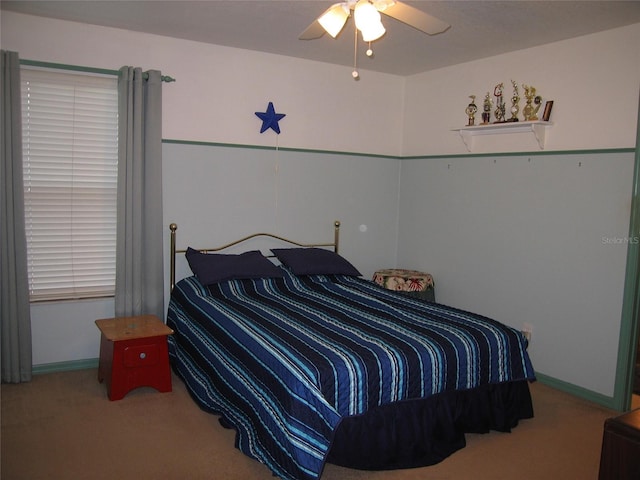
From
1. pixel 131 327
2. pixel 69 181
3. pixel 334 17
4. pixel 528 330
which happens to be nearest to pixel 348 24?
pixel 334 17

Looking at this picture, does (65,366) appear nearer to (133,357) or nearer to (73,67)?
(133,357)

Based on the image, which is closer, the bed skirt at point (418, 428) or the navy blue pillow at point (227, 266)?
the bed skirt at point (418, 428)

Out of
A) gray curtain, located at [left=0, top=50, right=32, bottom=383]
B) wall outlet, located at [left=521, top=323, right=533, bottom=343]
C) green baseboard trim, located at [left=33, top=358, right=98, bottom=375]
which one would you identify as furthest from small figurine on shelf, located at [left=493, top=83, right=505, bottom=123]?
green baseboard trim, located at [left=33, top=358, right=98, bottom=375]

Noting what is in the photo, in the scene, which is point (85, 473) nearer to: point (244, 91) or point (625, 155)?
point (244, 91)

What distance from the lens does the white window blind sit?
3.61 meters

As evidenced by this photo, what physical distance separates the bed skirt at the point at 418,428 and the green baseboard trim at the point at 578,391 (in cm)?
89

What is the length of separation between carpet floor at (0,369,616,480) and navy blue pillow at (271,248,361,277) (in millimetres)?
1263

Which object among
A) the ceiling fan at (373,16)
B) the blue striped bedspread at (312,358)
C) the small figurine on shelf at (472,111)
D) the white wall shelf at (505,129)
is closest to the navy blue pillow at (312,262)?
the blue striped bedspread at (312,358)

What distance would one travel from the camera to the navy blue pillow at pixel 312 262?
4.15 metres

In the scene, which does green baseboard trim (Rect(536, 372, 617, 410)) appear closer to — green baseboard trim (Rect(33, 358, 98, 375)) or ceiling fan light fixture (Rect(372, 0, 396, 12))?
ceiling fan light fixture (Rect(372, 0, 396, 12))

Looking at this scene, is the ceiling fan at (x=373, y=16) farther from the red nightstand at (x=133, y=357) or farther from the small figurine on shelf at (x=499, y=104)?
the red nightstand at (x=133, y=357)

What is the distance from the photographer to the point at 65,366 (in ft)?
12.5

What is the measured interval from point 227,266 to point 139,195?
0.80 metres

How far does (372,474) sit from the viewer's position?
258 cm
